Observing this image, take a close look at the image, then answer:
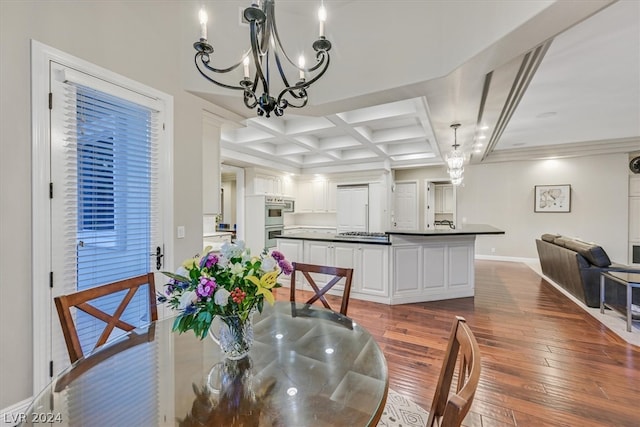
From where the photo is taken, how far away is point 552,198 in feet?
22.6

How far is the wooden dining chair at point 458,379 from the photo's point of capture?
581mm

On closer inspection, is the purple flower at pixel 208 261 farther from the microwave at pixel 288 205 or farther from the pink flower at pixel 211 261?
the microwave at pixel 288 205

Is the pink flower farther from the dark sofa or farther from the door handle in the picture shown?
the dark sofa

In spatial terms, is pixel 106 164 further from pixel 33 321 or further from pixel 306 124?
pixel 306 124

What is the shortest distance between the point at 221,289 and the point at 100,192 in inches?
67.0

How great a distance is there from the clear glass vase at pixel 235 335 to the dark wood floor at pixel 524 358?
1467mm

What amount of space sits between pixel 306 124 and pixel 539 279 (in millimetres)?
5268

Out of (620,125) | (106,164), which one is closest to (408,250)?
(106,164)

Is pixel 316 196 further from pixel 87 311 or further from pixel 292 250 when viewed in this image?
pixel 87 311

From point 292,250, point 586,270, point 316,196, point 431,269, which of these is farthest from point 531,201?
point 292,250

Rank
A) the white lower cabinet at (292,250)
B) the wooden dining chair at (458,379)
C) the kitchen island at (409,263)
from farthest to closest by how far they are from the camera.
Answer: the white lower cabinet at (292,250) → the kitchen island at (409,263) → the wooden dining chair at (458,379)

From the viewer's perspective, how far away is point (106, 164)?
2057 millimetres

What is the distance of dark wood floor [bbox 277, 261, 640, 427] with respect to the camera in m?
1.84

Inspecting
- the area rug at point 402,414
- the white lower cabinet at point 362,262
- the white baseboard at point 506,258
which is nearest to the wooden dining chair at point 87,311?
the area rug at point 402,414
